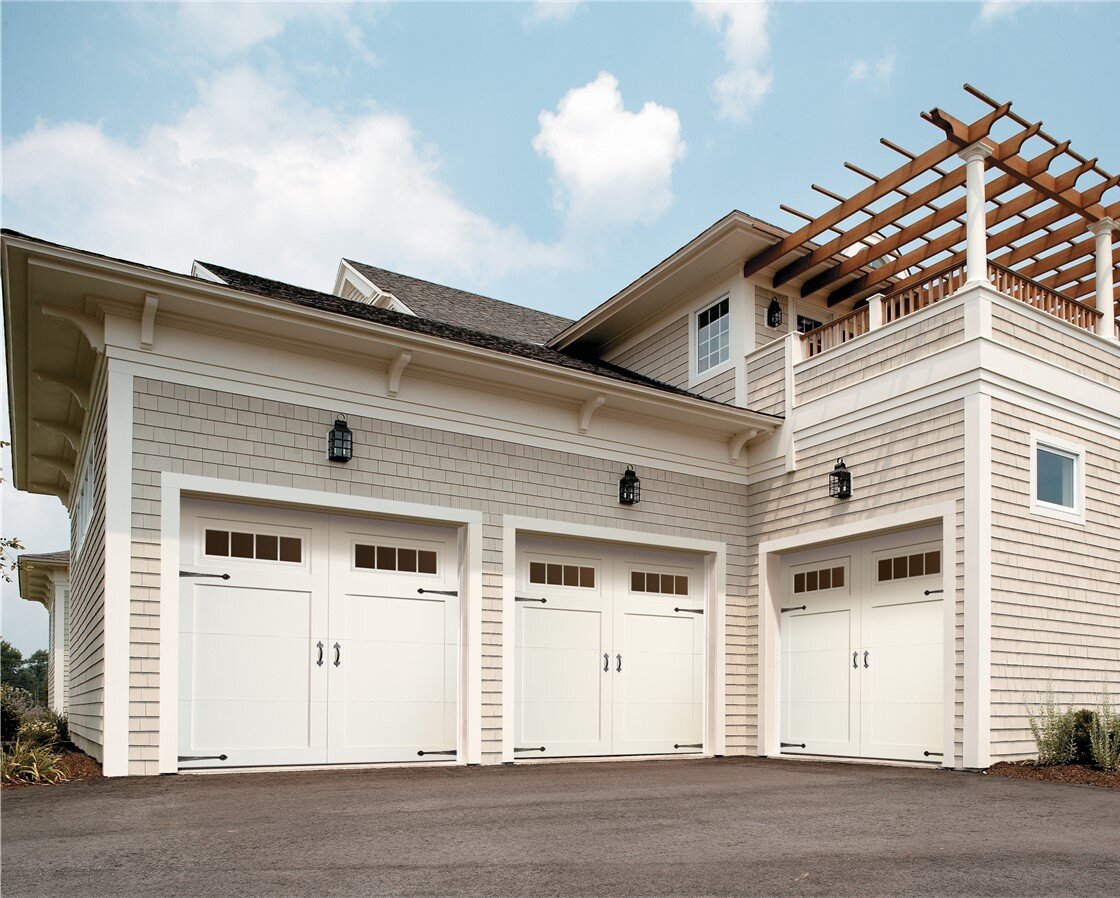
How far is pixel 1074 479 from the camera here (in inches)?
392

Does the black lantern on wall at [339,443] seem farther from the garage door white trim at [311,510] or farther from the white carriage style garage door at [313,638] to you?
the white carriage style garage door at [313,638]

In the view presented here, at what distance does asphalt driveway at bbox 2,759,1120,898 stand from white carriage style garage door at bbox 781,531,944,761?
72.9 inches

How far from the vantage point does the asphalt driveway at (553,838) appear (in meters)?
3.85

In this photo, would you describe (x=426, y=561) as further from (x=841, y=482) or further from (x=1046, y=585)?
(x=1046, y=585)

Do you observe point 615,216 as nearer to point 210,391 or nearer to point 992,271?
point 992,271

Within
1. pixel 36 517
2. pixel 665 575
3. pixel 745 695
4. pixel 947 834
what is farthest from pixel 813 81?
pixel 36 517

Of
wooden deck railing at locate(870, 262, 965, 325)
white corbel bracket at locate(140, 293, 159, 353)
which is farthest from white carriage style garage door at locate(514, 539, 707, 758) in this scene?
white corbel bracket at locate(140, 293, 159, 353)

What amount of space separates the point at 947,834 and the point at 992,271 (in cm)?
633

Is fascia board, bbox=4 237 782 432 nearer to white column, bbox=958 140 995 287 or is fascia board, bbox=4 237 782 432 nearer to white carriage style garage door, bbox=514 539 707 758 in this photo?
white carriage style garage door, bbox=514 539 707 758

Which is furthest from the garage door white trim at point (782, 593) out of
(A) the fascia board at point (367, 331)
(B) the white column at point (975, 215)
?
(B) the white column at point (975, 215)

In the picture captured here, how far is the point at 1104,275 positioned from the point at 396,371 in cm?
800

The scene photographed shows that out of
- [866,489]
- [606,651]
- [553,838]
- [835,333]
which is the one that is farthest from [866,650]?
[553,838]

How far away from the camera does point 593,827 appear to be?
5219mm

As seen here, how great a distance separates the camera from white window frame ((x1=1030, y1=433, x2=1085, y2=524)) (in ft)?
31.0
